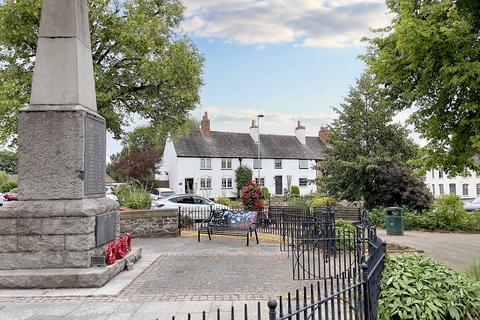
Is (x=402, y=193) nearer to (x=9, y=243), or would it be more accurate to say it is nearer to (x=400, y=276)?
(x=400, y=276)

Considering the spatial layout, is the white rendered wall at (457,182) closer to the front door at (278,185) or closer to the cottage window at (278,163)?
→ the front door at (278,185)

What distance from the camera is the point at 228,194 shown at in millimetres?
49375

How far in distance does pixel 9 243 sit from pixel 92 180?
1.94 m

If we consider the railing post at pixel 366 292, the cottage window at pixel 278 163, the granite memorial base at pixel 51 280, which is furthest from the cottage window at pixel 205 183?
the railing post at pixel 366 292

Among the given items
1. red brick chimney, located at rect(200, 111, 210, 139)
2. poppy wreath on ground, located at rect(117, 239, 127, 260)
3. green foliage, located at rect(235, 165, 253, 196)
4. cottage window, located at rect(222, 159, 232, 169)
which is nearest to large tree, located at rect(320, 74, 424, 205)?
poppy wreath on ground, located at rect(117, 239, 127, 260)

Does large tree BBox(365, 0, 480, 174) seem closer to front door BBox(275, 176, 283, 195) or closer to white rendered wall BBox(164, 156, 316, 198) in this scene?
white rendered wall BBox(164, 156, 316, 198)

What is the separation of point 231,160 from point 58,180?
4138 centimetres

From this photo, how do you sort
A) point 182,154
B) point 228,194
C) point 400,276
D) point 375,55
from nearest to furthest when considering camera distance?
1. point 400,276
2. point 375,55
3. point 182,154
4. point 228,194

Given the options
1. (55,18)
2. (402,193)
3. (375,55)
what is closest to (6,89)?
(55,18)

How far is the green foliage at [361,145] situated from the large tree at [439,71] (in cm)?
1011

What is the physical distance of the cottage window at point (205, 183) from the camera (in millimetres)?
47062

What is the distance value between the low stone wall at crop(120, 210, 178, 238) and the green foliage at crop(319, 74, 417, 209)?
11.0 m

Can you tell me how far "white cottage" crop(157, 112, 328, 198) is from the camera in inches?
1831

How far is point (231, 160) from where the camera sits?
49.3m
